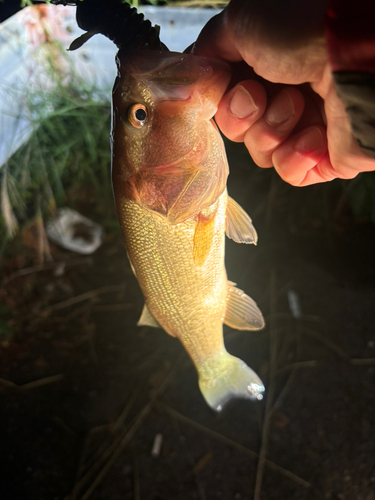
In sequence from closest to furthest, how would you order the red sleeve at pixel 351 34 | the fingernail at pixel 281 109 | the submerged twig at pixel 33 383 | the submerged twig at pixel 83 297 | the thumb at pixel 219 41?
the red sleeve at pixel 351 34, the thumb at pixel 219 41, the fingernail at pixel 281 109, the submerged twig at pixel 33 383, the submerged twig at pixel 83 297

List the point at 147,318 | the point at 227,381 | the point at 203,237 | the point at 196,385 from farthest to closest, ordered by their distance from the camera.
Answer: the point at 196,385
the point at 227,381
the point at 147,318
the point at 203,237

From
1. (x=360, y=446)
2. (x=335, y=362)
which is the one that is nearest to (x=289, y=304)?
(x=335, y=362)

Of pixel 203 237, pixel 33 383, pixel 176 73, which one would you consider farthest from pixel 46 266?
pixel 176 73

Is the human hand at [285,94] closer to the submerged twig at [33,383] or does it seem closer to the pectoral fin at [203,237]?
the pectoral fin at [203,237]

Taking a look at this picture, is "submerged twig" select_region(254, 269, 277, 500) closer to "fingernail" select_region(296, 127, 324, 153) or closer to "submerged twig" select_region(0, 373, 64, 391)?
"submerged twig" select_region(0, 373, 64, 391)

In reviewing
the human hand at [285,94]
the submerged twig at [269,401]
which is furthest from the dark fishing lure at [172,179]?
the submerged twig at [269,401]

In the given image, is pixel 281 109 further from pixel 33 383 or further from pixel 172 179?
pixel 33 383
